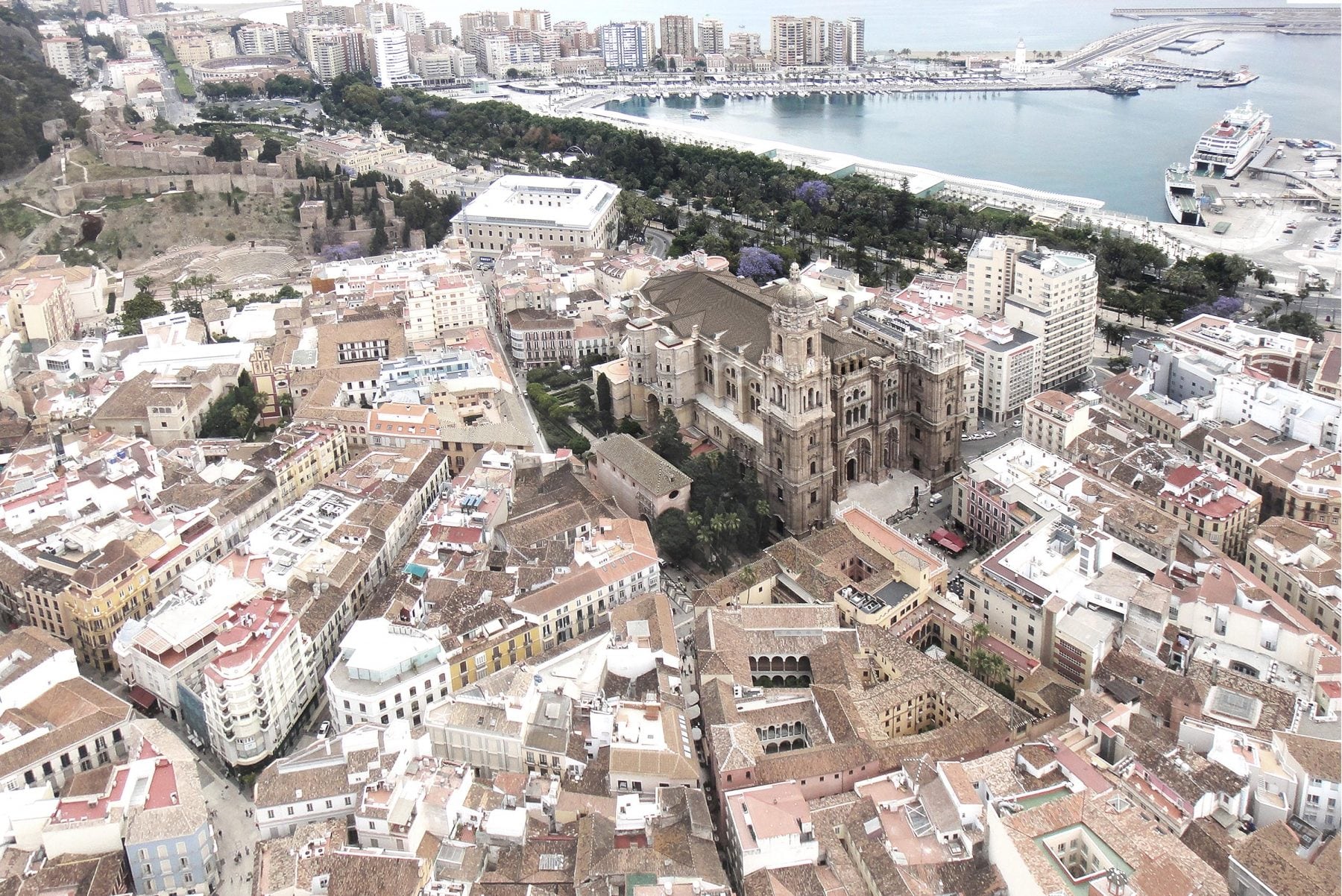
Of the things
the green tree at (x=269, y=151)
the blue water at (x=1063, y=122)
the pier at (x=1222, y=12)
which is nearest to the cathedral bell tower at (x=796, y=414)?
the blue water at (x=1063, y=122)

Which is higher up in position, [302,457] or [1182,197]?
[1182,197]

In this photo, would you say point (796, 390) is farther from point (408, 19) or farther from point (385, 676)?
point (408, 19)

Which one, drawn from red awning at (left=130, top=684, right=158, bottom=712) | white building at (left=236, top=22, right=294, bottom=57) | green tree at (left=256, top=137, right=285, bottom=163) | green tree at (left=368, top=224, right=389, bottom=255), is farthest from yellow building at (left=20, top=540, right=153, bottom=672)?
white building at (left=236, top=22, right=294, bottom=57)

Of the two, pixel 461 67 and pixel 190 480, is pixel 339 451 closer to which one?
pixel 190 480

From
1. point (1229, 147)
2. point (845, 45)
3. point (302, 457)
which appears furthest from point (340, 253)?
point (845, 45)

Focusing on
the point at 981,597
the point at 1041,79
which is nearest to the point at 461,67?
the point at 1041,79

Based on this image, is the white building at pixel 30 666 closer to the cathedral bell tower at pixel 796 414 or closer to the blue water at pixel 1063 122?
the cathedral bell tower at pixel 796 414
